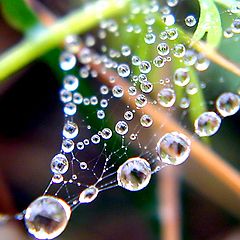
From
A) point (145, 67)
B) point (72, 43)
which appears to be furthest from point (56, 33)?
point (145, 67)

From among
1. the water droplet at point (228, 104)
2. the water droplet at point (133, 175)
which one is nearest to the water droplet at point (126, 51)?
the water droplet at point (228, 104)

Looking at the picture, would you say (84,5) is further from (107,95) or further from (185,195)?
(185,195)

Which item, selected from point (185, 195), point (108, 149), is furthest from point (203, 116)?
point (185, 195)

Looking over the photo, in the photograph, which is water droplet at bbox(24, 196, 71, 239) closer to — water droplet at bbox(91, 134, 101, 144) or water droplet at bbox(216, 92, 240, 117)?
water droplet at bbox(91, 134, 101, 144)

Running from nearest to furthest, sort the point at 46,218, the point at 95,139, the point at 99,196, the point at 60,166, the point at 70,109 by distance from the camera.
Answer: the point at 46,218
the point at 60,166
the point at 95,139
the point at 70,109
the point at 99,196

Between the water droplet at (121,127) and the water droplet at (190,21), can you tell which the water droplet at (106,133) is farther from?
the water droplet at (190,21)

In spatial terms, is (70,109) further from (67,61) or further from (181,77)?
(181,77)
